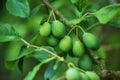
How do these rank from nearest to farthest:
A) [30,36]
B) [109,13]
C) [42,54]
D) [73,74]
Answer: [73,74], [109,13], [42,54], [30,36]

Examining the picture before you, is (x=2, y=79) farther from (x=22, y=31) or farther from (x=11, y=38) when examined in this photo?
(x=11, y=38)

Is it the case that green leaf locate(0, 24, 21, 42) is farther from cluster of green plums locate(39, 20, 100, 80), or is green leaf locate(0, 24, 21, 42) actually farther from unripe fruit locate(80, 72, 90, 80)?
unripe fruit locate(80, 72, 90, 80)

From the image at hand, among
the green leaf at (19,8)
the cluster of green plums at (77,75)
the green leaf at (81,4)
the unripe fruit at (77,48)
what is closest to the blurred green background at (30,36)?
the green leaf at (19,8)

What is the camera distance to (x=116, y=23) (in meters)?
1.29

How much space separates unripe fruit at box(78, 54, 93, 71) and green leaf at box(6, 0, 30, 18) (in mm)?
247

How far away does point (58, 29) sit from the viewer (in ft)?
4.14

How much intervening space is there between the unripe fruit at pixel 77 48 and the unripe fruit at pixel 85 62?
0.03m

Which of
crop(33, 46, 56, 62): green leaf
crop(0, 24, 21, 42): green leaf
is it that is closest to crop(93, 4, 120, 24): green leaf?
crop(33, 46, 56, 62): green leaf

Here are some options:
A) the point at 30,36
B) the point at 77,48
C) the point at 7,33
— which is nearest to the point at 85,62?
the point at 77,48

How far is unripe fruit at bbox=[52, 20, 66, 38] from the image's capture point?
1.26m

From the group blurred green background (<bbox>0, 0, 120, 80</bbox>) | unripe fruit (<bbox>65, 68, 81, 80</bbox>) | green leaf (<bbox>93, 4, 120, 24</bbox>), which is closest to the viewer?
unripe fruit (<bbox>65, 68, 81, 80</bbox>)

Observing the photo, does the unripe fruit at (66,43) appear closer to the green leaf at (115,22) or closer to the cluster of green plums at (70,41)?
the cluster of green plums at (70,41)

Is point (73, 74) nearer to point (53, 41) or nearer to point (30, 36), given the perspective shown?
point (53, 41)

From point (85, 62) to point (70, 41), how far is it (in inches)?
3.1
